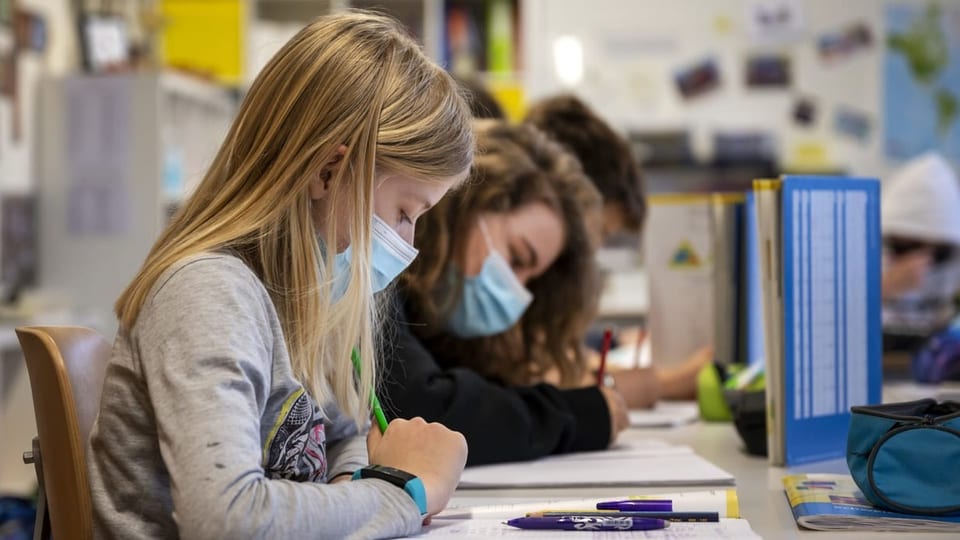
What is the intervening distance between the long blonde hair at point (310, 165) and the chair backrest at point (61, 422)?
3.5 inches

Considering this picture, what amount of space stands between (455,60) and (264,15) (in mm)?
896

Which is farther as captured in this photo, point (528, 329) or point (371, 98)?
point (528, 329)

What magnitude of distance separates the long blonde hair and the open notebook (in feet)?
0.97

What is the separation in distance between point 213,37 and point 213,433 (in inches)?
165

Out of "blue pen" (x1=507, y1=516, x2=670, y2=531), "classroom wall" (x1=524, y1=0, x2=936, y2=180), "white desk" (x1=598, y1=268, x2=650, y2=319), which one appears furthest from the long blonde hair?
"classroom wall" (x1=524, y1=0, x2=936, y2=180)

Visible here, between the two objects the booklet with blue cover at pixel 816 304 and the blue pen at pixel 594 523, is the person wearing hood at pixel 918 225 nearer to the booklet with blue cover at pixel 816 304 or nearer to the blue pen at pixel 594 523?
the booklet with blue cover at pixel 816 304

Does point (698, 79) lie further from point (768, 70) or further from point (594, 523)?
point (594, 523)

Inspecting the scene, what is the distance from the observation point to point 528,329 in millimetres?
1803

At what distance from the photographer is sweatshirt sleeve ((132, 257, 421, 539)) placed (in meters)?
0.76

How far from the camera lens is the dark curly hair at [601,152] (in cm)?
208

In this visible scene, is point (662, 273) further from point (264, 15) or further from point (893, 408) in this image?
point (264, 15)

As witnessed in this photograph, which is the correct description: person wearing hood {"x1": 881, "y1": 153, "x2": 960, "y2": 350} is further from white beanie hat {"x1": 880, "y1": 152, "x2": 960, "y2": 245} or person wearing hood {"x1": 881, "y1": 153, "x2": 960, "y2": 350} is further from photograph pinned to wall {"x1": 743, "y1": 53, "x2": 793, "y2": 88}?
photograph pinned to wall {"x1": 743, "y1": 53, "x2": 793, "y2": 88}

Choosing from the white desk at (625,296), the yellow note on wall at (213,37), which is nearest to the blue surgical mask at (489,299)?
the white desk at (625,296)

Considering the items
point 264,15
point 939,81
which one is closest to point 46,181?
point 264,15
